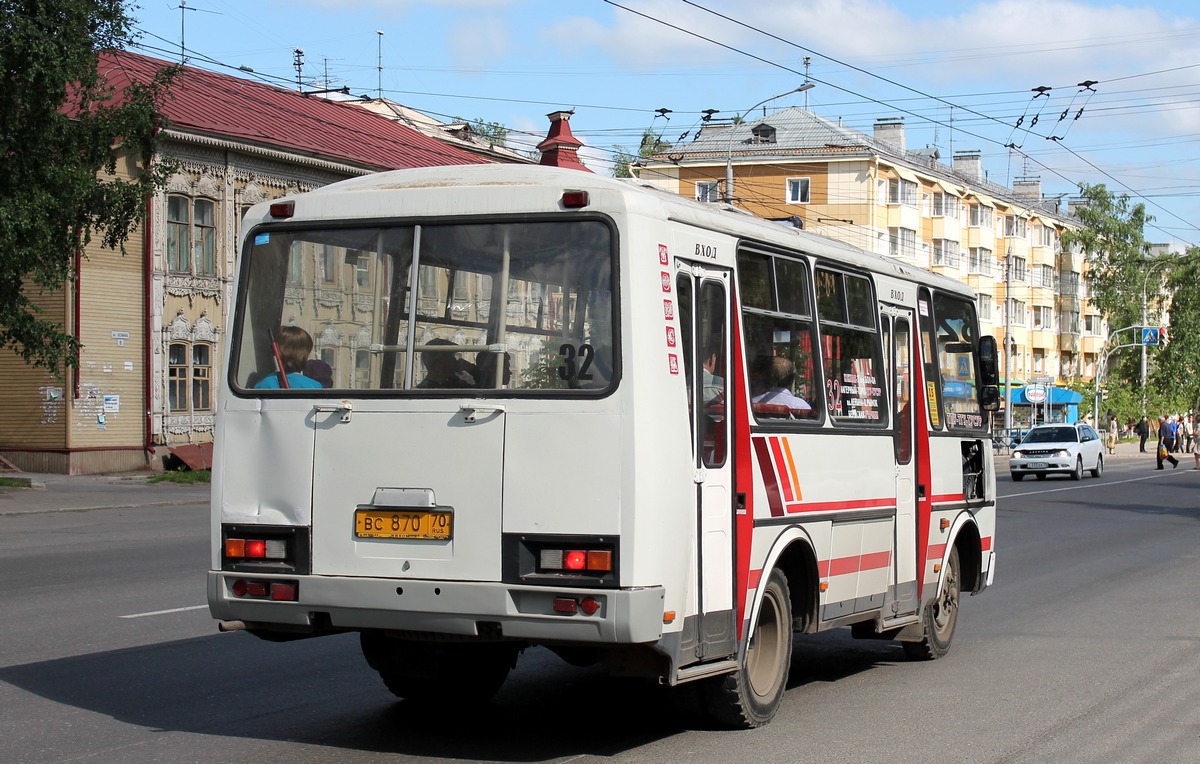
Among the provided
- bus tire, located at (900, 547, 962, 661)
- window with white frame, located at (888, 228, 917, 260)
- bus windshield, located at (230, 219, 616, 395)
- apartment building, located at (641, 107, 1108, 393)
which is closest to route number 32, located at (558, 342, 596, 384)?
bus windshield, located at (230, 219, 616, 395)

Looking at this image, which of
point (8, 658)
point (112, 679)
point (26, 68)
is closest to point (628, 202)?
point (112, 679)

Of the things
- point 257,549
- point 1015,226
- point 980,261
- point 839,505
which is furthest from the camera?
point 1015,226

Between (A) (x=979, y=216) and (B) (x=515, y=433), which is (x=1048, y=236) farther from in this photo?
(B) (x=515, y=433)

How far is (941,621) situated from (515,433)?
519 centimetres

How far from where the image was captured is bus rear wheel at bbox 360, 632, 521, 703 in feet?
25.6

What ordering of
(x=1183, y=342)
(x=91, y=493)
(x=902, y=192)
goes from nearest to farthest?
(x=91, y=493) → (x=902, y=192) → (x=1183, y=342)

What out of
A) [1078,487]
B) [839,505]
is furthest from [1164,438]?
[839,505]

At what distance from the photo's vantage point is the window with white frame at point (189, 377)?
119 ft

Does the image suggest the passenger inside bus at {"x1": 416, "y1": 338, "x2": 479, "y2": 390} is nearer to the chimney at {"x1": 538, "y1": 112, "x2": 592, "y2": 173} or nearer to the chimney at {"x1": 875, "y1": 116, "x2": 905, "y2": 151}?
the chimney at {"x1": 538, "y1": 112, "x2": 592, "y2": 173}

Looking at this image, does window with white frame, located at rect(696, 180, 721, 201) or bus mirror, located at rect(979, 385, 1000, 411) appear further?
window with white frame, located at rect(696, 180, 721, 201)

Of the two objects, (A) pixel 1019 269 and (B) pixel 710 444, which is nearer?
(B) pixel 710 444

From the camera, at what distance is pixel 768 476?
7.81m

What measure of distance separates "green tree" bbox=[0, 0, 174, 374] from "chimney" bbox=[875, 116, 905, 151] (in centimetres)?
5473

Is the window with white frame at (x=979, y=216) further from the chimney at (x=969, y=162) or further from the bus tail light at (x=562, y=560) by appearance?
the bus tail light at (x=562, y=560)
